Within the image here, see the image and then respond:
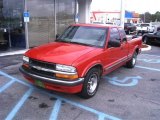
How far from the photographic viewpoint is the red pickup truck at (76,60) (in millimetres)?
4648

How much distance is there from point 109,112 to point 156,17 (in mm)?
102136

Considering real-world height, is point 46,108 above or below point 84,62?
below

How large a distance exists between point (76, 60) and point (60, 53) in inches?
20.7

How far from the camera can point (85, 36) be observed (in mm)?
6016

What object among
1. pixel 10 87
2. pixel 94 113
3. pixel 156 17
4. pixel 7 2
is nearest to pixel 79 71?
pixel 94 113

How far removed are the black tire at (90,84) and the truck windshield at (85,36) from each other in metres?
0.80

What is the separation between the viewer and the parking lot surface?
4.45 meters

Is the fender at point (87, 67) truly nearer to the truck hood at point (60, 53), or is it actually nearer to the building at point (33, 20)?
the truck hood at point (60, 53)

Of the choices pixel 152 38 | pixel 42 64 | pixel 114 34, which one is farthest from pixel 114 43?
pixel 152 38

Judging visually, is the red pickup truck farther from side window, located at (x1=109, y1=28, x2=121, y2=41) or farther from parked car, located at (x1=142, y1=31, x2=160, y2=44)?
parked car, located at (x1=142, y1=31, x2=160, y2=44)

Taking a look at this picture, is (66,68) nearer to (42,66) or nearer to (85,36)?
(42,66)

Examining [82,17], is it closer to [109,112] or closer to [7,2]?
[7,2]

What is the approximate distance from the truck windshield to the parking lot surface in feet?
4.33

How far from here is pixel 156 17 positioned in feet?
324
